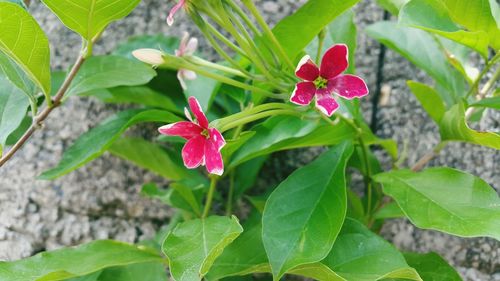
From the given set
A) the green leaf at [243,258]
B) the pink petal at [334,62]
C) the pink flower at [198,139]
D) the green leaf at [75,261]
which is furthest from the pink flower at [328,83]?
the green leaf at [75,261]

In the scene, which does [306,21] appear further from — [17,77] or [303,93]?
[17,77]

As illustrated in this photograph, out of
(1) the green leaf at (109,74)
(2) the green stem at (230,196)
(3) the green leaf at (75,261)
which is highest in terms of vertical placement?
(1) the green leaf at (109,74)

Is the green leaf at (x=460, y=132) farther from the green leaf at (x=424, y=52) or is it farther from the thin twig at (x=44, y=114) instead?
the thin twig at (x=44, y=114)

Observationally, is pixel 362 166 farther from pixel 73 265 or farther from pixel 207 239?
pixel 73 265

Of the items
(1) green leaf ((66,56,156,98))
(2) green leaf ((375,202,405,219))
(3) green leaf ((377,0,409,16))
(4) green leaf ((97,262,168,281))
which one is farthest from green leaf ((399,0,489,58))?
(4) green leaf ((97,262,168,281))

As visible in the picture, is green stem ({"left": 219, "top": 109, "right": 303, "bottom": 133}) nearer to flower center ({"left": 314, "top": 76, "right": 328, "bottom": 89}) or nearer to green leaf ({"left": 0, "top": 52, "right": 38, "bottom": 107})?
flower center ({"left": 314, "top": 76, "right": 328, "bottom": 89})

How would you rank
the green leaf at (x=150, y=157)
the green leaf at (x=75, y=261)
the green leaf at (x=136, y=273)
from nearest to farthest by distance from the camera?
the green leaf at (x=75, y=261), the green leaf at (x=136, y=273), the green leaf at (x=150, y=157)
